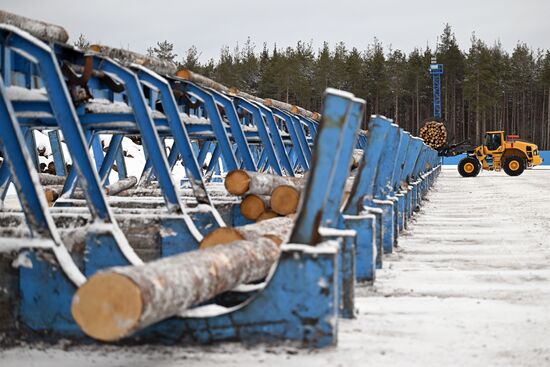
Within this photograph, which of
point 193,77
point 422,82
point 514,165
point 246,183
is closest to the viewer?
point 246,183

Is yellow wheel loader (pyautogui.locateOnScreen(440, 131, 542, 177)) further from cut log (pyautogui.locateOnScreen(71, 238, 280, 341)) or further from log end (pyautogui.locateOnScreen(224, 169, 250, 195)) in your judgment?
cut log (pyautogui.locateOnScreen(71, 238, 280, 341))

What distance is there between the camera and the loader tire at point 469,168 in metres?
37.1

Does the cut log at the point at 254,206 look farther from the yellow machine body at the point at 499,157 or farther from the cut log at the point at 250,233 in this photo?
the yellow machine body at the point at 499,157

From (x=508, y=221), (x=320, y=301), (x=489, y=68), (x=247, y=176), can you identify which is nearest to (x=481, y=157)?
(x=508, y=221)

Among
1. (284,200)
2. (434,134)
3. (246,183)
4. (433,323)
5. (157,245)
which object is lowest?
(433,323)

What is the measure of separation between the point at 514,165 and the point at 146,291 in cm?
3522

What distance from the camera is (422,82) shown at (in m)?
106

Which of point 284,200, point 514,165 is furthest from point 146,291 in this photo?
point 514,165

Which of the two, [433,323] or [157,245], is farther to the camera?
[157,245]

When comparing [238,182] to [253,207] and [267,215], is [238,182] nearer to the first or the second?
[253,207]

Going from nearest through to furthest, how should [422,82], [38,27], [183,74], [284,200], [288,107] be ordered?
[38,27] → [284,200] → [183,74] → [288,107] → [422,82]

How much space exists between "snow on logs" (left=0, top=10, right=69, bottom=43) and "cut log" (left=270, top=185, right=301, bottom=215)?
2.58 metres

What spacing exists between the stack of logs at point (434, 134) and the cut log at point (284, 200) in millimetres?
39626

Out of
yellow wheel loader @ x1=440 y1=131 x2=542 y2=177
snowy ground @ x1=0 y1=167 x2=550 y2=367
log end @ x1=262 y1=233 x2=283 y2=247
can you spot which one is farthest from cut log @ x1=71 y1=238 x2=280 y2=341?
yellow wheel loader @ x1=440 y1=131 x2=542 y2=177
